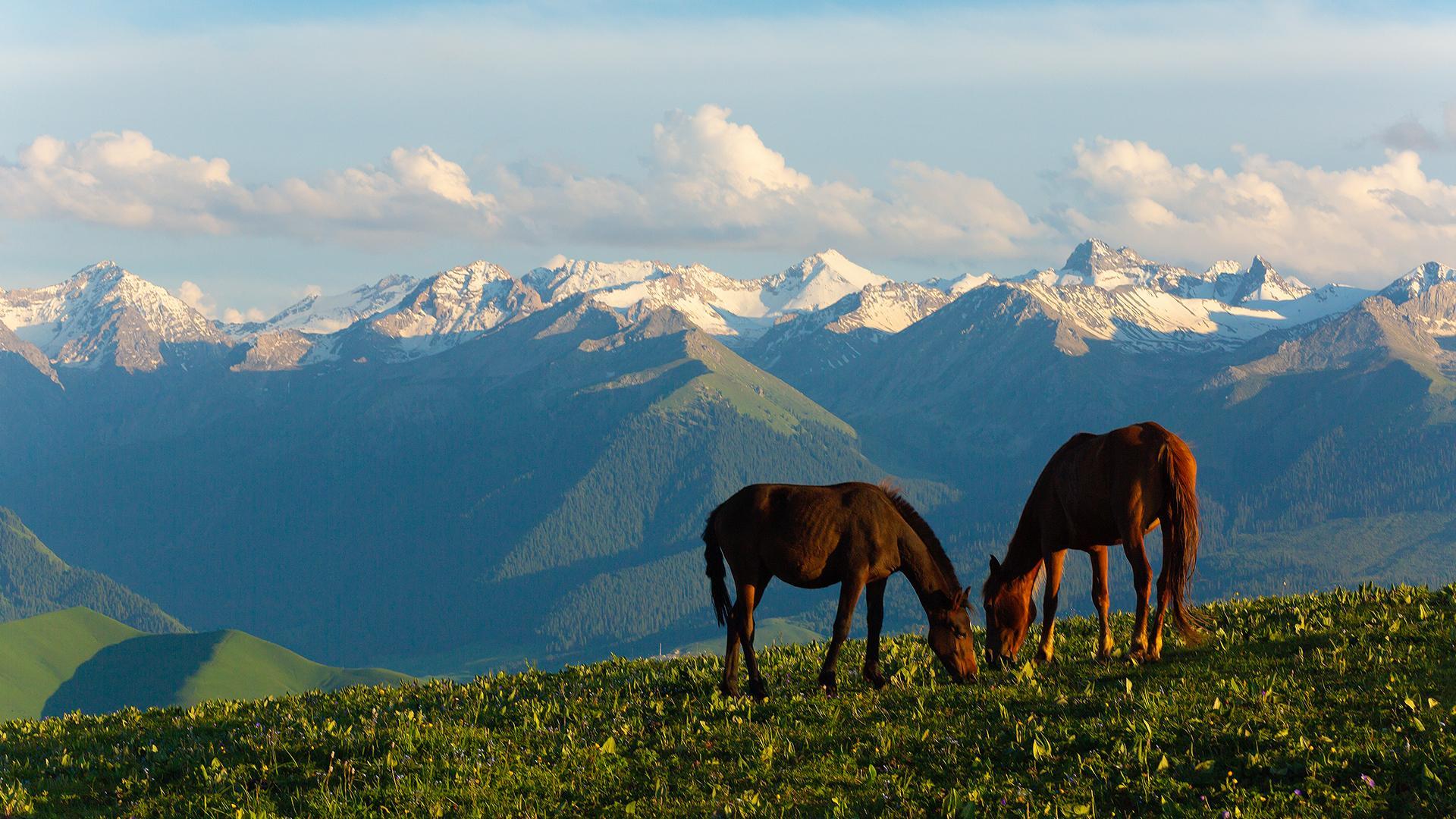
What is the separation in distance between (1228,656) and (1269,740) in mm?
4955

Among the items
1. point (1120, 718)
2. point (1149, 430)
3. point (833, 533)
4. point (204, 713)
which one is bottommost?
point (204, 713)

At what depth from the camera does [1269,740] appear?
48.3 ft

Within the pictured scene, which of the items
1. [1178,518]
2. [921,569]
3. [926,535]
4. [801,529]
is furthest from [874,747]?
[1178,518]

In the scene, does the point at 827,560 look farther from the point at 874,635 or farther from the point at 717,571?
the point at 717,571

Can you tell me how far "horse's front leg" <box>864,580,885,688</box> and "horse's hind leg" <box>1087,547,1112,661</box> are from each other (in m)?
3.41

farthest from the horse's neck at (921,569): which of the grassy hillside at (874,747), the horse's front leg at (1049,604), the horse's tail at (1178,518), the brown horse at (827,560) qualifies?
the horse's tail at (1178,518)

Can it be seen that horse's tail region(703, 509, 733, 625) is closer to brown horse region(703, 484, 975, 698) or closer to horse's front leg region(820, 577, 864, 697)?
brown horse region(703, 484, 975, 698)

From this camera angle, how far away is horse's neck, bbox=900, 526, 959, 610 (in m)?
20.4

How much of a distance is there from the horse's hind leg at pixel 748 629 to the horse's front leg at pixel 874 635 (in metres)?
1.67

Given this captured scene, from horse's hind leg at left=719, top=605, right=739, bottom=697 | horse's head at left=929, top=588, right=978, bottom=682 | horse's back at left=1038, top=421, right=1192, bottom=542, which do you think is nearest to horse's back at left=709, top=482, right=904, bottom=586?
horse's hind leg at left=719, top=605, right=739, bottom=697

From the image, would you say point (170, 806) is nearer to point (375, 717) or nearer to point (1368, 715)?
point (375, 717)

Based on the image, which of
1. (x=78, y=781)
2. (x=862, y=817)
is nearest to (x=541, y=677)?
(x=78, y=781)

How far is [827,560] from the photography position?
19703mm

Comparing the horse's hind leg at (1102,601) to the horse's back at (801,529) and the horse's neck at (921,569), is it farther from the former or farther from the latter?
the horse's back at (801,529)
